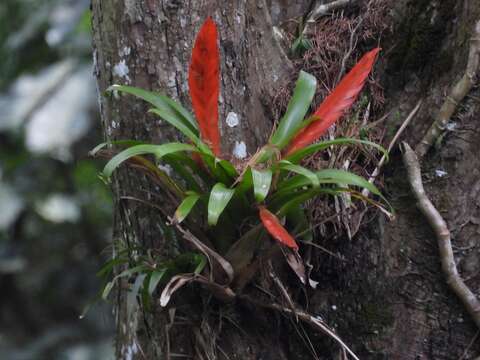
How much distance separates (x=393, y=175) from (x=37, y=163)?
2019 mm

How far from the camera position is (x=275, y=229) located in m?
1.25

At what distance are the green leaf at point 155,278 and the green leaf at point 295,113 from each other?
0.35 meters

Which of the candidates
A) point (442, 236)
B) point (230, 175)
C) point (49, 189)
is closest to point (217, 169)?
point (230, 175)

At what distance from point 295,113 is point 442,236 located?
0.40 meters

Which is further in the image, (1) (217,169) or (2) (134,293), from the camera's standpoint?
(2) (134,293)

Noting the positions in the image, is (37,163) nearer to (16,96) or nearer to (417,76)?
(16,96)

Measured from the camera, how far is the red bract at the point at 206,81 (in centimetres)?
130

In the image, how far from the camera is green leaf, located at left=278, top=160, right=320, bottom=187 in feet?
3.97

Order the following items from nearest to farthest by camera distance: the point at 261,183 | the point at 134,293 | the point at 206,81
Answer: the point at 261,183
the point at 206,81
the point at 134,293

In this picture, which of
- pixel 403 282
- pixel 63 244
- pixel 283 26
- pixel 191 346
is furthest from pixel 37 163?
pixel 403 282

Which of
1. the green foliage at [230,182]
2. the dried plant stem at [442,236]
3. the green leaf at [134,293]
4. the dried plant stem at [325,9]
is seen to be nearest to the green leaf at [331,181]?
the green foliage at [230,182]

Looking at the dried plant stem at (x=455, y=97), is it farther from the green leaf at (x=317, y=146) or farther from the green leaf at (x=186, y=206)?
the green leaf at (x=186, y=206)

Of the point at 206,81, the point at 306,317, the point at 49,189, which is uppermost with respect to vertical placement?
the point at 206,81

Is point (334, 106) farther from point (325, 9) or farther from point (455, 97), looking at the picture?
point (325, 9)
